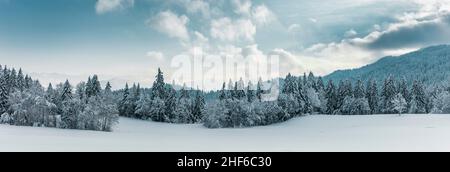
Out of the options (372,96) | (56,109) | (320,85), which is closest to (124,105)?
(56,109)

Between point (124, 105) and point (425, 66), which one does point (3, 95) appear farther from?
point (425, 66)

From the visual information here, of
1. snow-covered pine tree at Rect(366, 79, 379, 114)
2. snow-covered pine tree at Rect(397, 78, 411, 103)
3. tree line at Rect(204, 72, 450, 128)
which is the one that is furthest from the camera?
snow-covered pine tree at Rect(397, 78, 411, 103)

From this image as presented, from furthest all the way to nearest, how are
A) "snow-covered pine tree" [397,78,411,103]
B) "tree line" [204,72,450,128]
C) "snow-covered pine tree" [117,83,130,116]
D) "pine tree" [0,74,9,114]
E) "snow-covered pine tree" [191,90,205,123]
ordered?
"snow-covered pine tree" [117,83,130,116], "snow-covered pine tree" [191,90,205,123], "snow-covered pine tree" [397,78,411,103], "tree line" [204,72,450,128], "pine tree" [0,74,9,114]

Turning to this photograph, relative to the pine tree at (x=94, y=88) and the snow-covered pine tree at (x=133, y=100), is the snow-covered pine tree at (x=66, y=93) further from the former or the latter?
the snow-covered pine tree at (x=133, y=100)

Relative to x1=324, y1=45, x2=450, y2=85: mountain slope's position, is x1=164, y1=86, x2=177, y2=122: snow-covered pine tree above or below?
below

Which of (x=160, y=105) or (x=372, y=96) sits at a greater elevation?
(x=372, y=96)

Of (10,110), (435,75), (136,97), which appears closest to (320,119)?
(136,97)

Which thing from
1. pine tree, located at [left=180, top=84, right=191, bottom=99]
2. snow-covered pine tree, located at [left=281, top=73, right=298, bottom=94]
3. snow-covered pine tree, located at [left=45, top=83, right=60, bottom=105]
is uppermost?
snow-covered pine tree, located at [left=281, top=73, right=298, bottom=94]

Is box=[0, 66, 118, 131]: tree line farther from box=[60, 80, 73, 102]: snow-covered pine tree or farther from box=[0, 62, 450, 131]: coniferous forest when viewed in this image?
box=[0, 62, 450, 131]: coniferous forest

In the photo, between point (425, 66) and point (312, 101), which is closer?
point (312, 101)

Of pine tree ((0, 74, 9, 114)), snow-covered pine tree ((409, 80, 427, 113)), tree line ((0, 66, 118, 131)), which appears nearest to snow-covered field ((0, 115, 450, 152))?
tree line ((0, 66, 118, 131))

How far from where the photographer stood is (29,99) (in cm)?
4541
